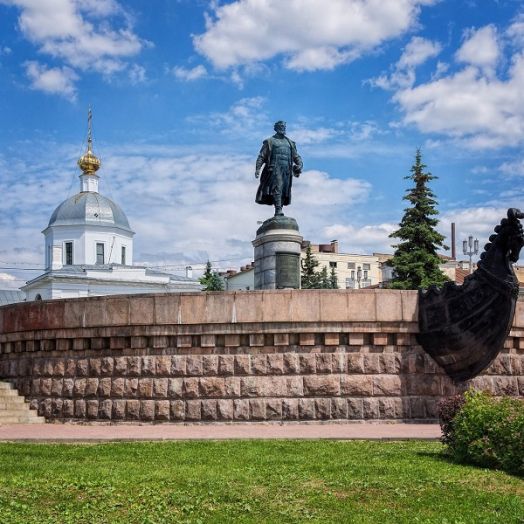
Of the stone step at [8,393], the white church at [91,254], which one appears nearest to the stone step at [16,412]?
the stone step at [8,393]

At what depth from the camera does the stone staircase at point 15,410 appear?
46.2 ft

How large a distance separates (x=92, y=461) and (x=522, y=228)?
7.27 meters

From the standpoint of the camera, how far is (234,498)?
7.11m

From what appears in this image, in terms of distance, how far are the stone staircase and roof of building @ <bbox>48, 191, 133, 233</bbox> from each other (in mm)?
50105

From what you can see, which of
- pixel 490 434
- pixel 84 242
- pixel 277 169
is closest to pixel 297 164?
pixel 277 169

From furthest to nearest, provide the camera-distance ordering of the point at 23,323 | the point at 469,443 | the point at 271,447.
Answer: the point at 23,323 < the point at 271,447 < the point at 469,443

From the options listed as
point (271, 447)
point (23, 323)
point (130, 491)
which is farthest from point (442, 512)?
point (23, 323)

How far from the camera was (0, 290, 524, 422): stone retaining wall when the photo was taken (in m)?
12.9

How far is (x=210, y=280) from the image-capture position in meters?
75.3

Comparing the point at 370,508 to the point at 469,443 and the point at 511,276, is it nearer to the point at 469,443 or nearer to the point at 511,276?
the point at 469,443

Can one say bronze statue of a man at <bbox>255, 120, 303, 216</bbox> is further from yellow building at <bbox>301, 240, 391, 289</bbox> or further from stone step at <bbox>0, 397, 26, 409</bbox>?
yellow building at <bbox>301, 240, 391, 289</bbox>

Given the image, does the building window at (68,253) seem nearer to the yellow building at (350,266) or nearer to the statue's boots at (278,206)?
the yellow building at (350,266)

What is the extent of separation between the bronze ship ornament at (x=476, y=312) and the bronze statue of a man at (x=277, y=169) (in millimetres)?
6465

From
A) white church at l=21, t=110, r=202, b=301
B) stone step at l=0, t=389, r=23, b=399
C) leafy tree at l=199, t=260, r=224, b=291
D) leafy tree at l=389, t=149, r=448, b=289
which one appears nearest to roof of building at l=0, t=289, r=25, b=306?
white church at l=21, t=110, r=202, b=301
